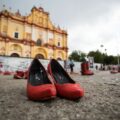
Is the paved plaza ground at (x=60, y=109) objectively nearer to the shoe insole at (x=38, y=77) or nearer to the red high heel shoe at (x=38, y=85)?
the red high heel shoe at (x=38, y=85)

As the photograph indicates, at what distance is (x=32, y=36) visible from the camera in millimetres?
39906

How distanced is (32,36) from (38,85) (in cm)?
3648

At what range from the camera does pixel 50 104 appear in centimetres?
397

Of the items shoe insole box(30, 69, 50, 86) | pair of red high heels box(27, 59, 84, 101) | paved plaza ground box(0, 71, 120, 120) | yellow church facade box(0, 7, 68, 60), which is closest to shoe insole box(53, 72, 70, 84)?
pair of red high heels box(27, 59, 84, 101)

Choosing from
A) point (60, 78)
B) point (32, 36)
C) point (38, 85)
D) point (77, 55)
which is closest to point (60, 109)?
point (38, 85)

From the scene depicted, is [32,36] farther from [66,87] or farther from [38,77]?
[66,87]

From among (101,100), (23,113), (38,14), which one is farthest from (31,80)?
(38,14)

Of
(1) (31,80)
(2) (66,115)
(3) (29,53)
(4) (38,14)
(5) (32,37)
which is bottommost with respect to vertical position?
(2) (66,115)

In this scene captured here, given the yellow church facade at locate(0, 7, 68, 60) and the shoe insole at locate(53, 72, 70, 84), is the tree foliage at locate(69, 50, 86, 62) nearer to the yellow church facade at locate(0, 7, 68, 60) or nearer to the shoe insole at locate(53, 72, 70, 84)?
the yellow church facade at locate(0, 7, 68, 60)

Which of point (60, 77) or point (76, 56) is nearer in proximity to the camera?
point (60, 77)

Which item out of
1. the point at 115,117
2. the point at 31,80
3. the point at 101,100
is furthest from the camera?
the point at 31,80

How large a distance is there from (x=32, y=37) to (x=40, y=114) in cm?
3745

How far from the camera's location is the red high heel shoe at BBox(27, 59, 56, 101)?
3.92 m

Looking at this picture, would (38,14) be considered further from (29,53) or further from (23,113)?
(23,113)
